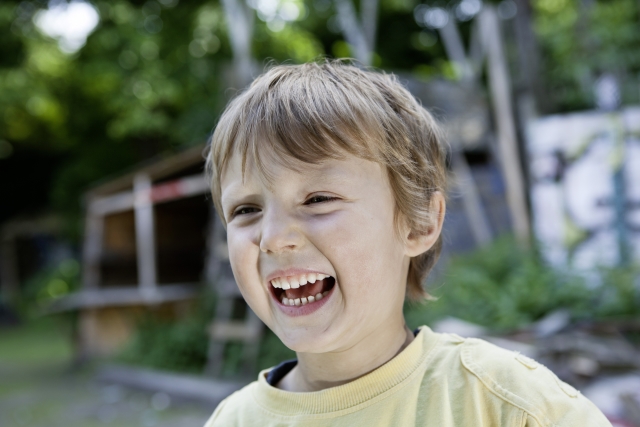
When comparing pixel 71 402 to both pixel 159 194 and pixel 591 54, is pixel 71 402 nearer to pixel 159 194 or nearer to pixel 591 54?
pixel 159 194

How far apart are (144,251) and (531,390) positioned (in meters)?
7.85

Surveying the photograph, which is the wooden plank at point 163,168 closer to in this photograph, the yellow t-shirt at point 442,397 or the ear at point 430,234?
the ear at point 430,234

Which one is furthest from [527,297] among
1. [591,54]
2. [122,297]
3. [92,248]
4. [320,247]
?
[92,248]

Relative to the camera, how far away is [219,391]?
5977 millimetres

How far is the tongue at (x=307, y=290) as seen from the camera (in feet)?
3.93

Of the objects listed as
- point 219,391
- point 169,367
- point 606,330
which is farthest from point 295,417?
point 169,367

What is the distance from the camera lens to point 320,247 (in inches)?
45.1

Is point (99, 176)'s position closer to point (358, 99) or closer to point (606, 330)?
point (606, 330)

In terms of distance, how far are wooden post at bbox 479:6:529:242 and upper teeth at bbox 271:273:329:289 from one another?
283 inches

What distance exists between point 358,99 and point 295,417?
62 cm

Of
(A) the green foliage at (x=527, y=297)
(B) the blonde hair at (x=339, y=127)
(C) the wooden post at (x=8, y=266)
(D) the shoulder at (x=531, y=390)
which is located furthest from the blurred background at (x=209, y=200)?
(D) the shoulder at (x=531, y=390)

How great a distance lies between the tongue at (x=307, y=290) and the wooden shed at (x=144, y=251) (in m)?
5.82

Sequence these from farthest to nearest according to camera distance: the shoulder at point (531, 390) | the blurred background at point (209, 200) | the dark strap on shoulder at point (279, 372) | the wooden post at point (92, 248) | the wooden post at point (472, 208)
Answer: the wooden post at point (92, 248), the wooden post at point (472, 208), the blurred background at point (209, 200), the dark strap on shoulder at point (279, 372), the shoulder at point (531, 390)

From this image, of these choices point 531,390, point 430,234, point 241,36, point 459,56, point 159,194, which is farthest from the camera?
point 459,56
